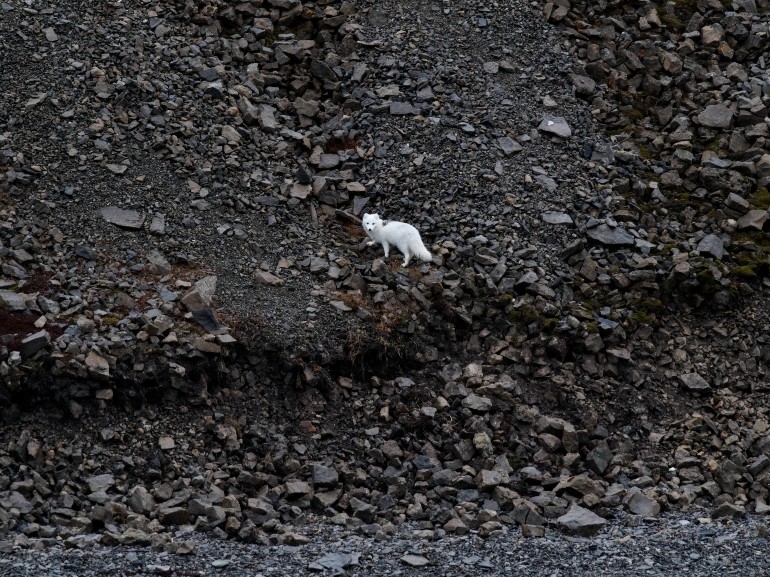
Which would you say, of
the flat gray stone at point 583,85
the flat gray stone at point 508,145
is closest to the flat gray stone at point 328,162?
the flat gray stone at point 508,145

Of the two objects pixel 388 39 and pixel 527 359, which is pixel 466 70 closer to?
pixel 388 39

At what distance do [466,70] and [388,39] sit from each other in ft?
5.90

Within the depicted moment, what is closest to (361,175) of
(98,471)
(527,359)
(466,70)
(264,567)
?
(466,70)

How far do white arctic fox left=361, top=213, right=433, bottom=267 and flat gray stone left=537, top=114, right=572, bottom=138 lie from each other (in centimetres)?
392

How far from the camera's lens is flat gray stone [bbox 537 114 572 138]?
75.6 feet

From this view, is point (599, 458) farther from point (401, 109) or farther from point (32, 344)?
point (32, 344)

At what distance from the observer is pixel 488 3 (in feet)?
83.9

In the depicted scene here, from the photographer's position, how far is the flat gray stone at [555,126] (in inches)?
907

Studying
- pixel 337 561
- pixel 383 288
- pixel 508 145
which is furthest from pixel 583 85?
pixel 337 561

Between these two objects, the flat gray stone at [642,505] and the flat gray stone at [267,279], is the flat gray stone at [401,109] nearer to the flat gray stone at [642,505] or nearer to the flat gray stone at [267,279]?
the flat gray stone at [267,279]

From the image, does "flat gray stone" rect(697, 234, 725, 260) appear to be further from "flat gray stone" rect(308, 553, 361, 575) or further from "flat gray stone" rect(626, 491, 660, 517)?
"flat gray stone" rect(308, 553, 361, 575)

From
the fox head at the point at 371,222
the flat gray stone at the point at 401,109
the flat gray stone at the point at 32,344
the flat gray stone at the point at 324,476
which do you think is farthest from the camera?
the flat gray stone at the point at 401,109

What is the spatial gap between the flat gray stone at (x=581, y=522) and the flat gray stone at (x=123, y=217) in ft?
28.3

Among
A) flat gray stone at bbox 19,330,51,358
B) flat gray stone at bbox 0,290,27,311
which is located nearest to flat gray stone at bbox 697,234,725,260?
flat gray stone at bbox 19,330,51,358
